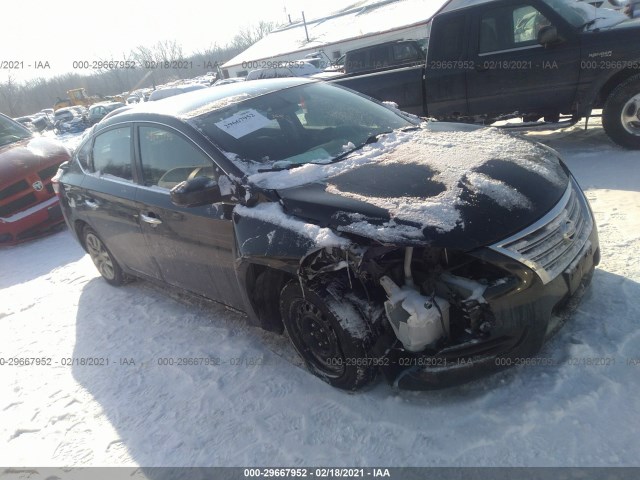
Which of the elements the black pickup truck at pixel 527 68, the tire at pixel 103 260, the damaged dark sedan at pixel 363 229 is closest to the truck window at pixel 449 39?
the black pickup truck at pixel 527 68

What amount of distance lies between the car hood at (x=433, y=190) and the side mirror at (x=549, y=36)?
10.4 ft

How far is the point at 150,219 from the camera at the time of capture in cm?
354

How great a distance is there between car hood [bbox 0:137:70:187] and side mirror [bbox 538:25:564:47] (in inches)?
278

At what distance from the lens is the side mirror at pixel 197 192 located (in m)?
2.80

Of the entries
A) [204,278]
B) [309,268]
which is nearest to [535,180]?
[309,268]

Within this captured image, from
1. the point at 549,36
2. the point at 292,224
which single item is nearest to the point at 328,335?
the point at 292,224

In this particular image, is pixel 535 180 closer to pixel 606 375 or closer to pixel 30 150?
pixel 606 375

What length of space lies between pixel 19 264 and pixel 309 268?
17.6 ft

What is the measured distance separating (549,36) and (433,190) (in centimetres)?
426

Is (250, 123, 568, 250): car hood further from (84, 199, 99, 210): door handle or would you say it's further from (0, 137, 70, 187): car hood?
(0, 137, 70, 187): car hood

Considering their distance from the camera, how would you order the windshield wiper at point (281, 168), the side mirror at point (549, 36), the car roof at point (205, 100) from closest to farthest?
the windshield wiper at point (281, 168) < the car roof at point (205, 100) < the side mirror at point (549, 36)

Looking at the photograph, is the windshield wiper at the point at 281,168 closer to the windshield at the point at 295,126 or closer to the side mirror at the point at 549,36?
the windshield at the point at 295,126

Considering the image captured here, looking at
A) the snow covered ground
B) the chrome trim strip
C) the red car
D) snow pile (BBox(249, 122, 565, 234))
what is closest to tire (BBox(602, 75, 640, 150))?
the snow covered ground

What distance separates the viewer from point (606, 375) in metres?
2.45
